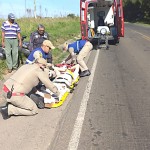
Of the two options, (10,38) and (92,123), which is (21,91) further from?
(10,38)

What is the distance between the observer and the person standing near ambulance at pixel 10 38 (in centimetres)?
1094

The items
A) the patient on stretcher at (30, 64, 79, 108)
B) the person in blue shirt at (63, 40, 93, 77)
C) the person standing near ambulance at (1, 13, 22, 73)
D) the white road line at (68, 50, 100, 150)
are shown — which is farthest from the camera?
the person standing near ambulance at (1, 13, 22, 73)

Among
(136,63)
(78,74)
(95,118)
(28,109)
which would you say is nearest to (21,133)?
(28,109)

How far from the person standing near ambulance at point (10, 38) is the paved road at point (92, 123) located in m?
3.05

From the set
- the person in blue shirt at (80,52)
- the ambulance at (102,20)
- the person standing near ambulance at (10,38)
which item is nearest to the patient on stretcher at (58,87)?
the person in blue shirt at (80,52)

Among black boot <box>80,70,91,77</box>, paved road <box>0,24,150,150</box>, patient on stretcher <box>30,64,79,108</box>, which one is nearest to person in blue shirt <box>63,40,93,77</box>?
black boot <box>80,70,91,77</box>

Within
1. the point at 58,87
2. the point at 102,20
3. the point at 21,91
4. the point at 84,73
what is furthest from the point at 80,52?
the point at 102,20

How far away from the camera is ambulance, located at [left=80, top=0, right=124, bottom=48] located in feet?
65.0

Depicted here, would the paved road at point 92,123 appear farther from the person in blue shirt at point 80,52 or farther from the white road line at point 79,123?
the person in blue shirt at point 80,52

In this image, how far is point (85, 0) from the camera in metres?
20.2

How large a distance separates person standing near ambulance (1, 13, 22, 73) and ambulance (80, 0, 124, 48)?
8348 millimetres

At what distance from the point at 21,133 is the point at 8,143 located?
0.45m

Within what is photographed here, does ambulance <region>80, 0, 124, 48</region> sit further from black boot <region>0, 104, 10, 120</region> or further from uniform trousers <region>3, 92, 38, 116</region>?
black boot <region>0, 104, 10, 120</region>

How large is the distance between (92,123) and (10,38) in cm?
587
